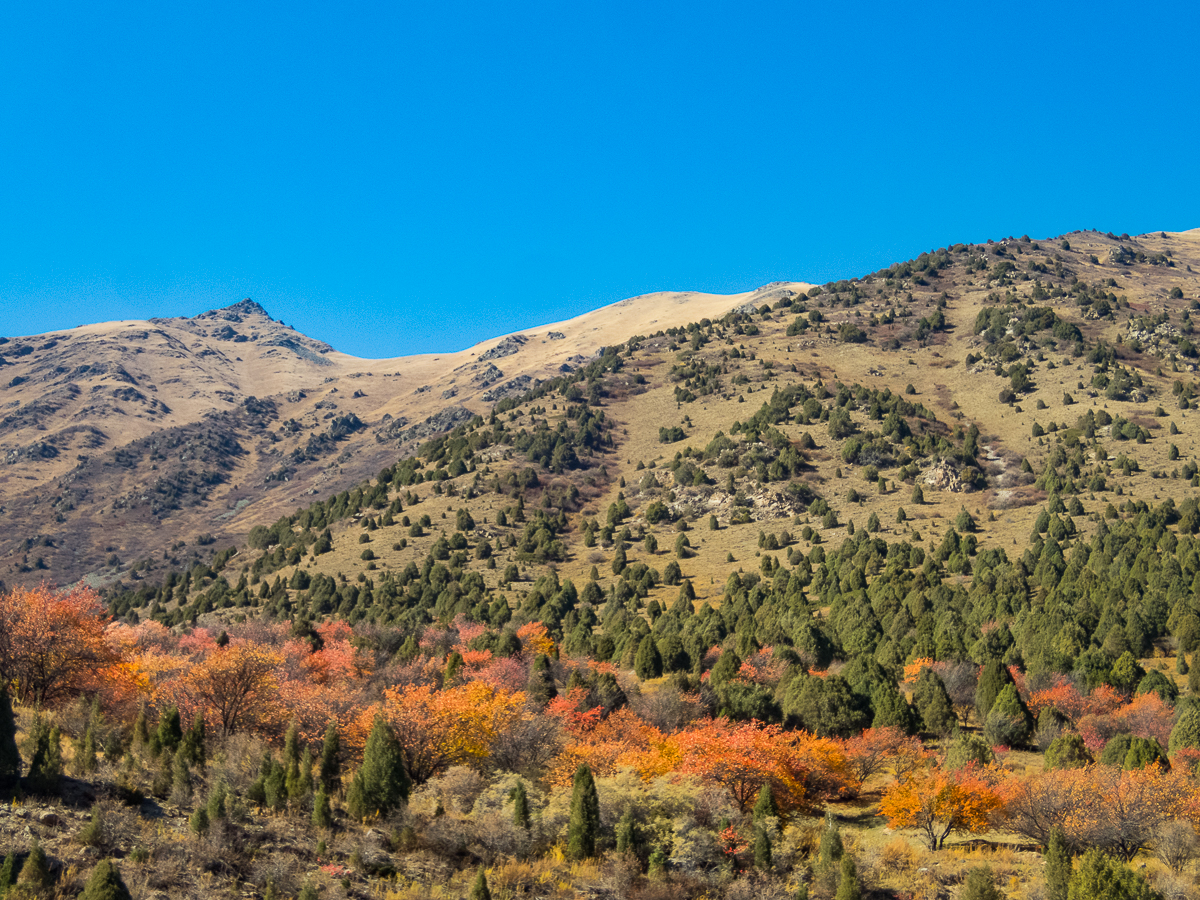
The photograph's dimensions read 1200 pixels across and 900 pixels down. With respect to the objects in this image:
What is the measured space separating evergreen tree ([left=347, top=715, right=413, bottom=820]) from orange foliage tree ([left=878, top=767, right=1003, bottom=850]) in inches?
772

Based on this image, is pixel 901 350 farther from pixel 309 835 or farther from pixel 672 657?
pixel 309 835

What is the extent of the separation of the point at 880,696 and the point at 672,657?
19.3m

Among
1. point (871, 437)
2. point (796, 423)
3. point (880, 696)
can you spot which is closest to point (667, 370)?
point (796, 423)

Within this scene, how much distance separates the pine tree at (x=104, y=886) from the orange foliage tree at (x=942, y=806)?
27.2m

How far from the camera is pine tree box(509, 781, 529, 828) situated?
3000 centimetres

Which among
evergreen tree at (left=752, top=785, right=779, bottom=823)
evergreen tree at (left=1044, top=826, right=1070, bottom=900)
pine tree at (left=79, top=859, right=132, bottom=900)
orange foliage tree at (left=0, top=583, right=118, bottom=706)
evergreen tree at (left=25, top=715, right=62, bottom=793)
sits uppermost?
orange foliage tree at (left=0, top=583, right=118, bottom=706)

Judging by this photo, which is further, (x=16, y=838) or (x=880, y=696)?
(x=880, y=696)

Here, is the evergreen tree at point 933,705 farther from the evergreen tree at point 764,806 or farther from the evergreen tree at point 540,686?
the evergreen tree at point 540,686

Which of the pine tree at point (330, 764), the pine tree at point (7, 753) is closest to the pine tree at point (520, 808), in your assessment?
the pine tree at point (330, 764)

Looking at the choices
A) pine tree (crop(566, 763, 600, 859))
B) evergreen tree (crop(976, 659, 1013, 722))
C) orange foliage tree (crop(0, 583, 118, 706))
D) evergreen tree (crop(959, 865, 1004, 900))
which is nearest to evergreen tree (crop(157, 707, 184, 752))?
orange foliage tree (crop(0, 583, 118, 706))

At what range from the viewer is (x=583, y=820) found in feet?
97.3

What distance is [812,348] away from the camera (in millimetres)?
179875

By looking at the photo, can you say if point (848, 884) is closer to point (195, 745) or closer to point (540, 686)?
point (195, 745)

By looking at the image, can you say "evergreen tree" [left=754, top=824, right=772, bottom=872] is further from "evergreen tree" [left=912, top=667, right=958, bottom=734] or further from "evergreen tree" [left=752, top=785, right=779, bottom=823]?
"evergreen tree" [left=912, top=667, right=958, bottom=734]
